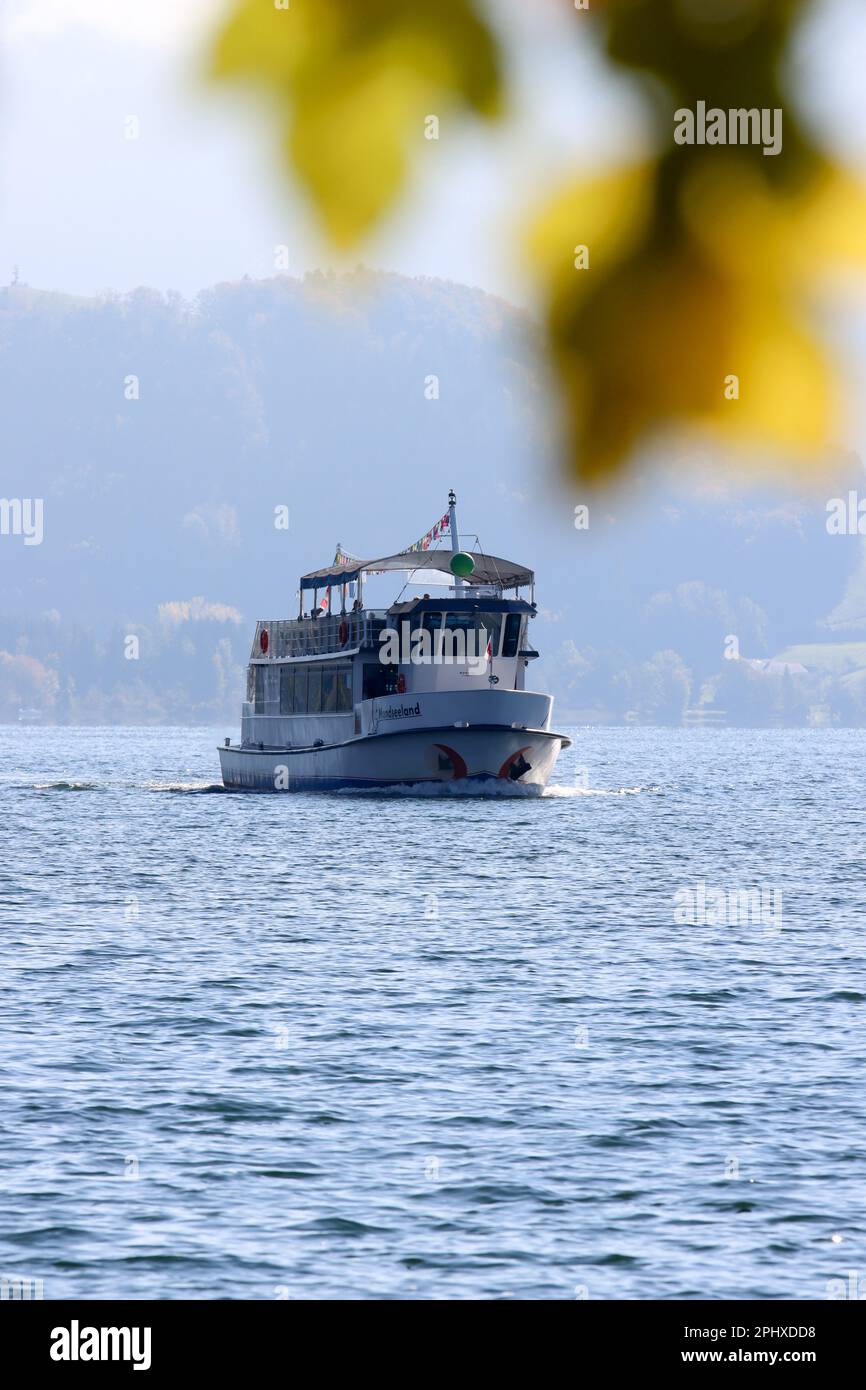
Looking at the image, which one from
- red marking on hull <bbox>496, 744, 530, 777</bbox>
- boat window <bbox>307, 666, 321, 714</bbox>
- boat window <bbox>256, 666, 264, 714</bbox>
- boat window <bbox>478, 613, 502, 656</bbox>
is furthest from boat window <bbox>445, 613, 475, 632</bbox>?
boat window <bbox>256, 666, 264, 714</bbox>

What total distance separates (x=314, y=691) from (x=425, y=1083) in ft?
166

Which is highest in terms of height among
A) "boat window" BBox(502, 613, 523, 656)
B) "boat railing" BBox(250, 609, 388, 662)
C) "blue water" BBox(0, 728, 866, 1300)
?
"boat railing" BBox(250, 609, 388, 662)

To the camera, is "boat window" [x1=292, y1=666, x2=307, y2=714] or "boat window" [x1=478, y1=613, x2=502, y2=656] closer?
"boat window" [x1=478, y1=613, x2=502, y2=656]

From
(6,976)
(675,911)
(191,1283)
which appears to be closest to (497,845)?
(675,911)

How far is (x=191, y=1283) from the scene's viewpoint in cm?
1342

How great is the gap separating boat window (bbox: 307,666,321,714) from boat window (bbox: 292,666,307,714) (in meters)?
0.54

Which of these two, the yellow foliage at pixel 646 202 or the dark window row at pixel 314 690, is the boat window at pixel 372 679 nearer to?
the dark window row at pixel 314 690

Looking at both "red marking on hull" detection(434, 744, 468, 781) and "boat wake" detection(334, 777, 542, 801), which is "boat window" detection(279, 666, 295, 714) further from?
"red marking on hull" detection(434, 744, 468, 781)

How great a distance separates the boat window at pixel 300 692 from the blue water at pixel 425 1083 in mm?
19077

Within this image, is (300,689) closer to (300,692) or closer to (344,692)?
(300,692)

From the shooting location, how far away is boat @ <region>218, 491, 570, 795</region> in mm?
61781

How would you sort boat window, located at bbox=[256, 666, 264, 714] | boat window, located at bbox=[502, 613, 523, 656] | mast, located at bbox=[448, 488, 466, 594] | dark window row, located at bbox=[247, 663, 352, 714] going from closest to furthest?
mast, located at bbox=[448, 488, 466, 594], boat window, located at bbox=[502, 613, 523, 656], dark window row, located at bbox=[247, 663, 352, 714], boat window, located at bbox=[256, 666, 264, 714]

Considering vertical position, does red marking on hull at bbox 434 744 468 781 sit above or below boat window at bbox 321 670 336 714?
below
